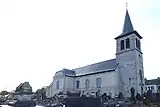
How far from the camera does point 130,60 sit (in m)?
43.5

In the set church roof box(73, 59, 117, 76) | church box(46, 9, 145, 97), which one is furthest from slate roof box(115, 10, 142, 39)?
church roof box(73, 59, 117, 76)

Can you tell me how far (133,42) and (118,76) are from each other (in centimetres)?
864

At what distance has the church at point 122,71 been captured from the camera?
139 feet

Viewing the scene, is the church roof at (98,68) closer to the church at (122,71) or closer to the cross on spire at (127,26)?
the church at (122,71)

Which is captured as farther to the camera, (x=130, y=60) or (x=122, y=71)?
(x=122, y=71)

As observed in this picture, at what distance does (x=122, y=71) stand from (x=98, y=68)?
8.73m

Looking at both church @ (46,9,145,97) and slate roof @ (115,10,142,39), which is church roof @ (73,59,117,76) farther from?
slate roof @ (115,10,142,39)

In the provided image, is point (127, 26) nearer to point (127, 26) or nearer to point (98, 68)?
point (127, 26)

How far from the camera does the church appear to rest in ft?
139

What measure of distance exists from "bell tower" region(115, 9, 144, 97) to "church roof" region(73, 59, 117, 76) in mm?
2239

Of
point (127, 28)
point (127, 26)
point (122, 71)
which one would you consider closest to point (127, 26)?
point (127, 26)

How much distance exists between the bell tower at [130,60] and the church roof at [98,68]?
224 cm

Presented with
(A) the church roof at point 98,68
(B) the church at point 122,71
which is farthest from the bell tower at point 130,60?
(A) the church roof at point 98,68

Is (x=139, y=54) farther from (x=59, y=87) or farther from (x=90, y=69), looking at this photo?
(x=59, y=87)
